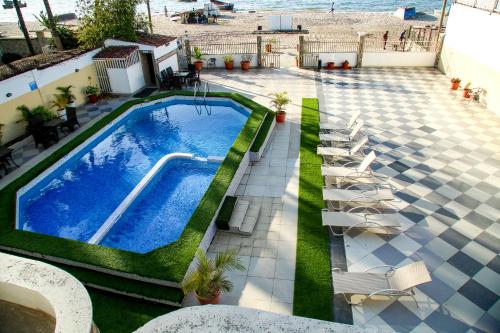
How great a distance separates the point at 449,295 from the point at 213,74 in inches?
719

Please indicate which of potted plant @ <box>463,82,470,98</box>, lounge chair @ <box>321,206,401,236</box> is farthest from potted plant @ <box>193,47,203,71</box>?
lounge chair @ <box>321,206,401,236</box>

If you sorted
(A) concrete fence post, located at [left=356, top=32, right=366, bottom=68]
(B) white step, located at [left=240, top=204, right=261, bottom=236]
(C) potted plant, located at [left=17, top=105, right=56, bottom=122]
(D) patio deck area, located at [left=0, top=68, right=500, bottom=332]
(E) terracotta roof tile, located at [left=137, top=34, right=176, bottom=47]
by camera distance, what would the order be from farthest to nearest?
(A) concrete fence post, located at [left=356, top=32, right=366, bottom=68], (E) terracotta roof tile, located at [left=137, top=34, right=176, bottom=47], (C) potted plant, located at [left=17, top=105, right=56, bottom=122], (B) white step, located at [left=240, top=204, right=261, bottom=236], (D) patio deck area, located at [left=0, top=68, right=500, bottom=332]

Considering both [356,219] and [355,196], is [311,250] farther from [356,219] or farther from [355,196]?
[355,196]

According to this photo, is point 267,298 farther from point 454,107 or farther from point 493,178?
point 454,107

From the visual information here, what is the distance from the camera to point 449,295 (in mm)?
6820

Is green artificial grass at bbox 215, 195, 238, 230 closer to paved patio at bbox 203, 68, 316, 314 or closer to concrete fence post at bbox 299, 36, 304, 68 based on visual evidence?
paved patio at bbox 203, 68, 316, 314

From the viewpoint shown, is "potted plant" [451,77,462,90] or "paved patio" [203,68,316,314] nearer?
"paved patio" [203,68,316,314]

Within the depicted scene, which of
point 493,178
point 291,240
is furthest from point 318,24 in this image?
point 291,240

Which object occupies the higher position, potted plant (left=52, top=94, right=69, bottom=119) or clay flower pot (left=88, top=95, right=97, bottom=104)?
potted plant (left=52, top=94, right=69, bottom=119)

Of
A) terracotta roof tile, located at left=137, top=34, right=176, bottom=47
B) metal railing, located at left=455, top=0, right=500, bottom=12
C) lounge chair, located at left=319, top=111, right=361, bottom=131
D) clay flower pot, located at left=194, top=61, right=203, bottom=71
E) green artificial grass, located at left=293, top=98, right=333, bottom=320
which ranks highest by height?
metal railing, located at left=455, top=0, right=500, bottom=12

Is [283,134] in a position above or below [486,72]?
below

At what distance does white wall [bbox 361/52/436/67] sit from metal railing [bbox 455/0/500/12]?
340 cm

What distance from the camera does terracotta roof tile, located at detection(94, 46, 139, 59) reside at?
699 inches

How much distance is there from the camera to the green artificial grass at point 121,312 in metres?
6.41
